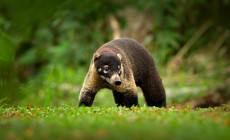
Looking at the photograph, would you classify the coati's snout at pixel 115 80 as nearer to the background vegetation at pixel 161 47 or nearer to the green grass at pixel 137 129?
the green grass at pixel 137 129

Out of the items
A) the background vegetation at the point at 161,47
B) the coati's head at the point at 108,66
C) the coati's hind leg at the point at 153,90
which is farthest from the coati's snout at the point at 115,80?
the background vegetation at the point at 161,47

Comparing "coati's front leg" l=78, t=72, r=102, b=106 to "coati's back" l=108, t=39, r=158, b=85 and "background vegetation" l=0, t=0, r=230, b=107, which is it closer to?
"coati's back" l=108, t=39, r=158, b=85

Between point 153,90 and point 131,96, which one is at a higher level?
point 153,90

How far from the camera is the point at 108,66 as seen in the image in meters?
5.44

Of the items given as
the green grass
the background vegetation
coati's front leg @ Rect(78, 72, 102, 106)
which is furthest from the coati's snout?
the background vegetation

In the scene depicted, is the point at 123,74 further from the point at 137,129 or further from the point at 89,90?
the point at 137,129

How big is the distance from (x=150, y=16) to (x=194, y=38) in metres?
2.52

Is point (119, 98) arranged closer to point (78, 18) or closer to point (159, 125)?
point (159, 125)

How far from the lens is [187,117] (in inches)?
139

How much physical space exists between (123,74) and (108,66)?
34 centimetres

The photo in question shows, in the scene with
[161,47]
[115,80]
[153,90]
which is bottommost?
[115,80]

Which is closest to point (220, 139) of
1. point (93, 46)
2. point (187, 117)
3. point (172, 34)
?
point (187, 117)

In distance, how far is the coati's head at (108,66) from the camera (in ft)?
17.5

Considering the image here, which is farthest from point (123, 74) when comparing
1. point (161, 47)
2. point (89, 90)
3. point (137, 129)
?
point (161, 47)
